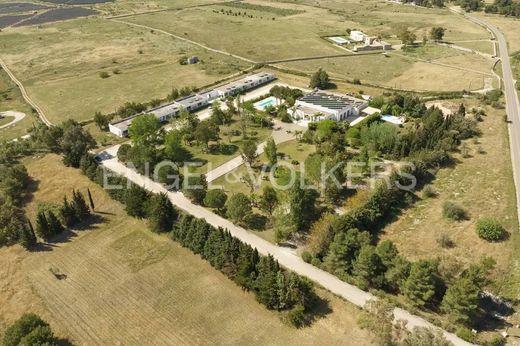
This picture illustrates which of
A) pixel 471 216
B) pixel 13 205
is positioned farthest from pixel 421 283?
pixel 13 205

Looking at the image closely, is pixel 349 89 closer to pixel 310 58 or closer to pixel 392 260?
pixel 310 58

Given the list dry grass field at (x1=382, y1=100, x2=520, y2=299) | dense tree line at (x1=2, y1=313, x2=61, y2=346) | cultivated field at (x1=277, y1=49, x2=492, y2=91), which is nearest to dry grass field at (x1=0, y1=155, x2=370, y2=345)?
dense tree line at (x1=2, y1=313, x2=61, y2=346)

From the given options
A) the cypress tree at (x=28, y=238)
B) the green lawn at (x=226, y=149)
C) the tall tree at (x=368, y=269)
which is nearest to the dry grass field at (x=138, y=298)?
the cypress tree at (x=28, y=238)

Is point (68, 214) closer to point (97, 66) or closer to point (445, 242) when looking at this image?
point (445, 242)

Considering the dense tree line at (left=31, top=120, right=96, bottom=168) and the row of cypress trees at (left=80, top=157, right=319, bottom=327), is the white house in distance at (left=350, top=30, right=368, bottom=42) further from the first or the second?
the row of cypress trees at (left=80, top=157, right=319, bottom=327)

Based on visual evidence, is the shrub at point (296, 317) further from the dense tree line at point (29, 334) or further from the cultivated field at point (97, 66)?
the cultivated field at point (97, 66)

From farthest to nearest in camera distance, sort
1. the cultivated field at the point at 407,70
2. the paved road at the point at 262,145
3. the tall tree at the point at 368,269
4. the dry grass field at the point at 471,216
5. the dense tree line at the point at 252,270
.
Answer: the cultivated field at the point at 407,70
the paved road at the point at 262,145
the dry grass field at the point at 471,216
the tall tree at the point at 368,269
the dense tree line at the point at 252,270
